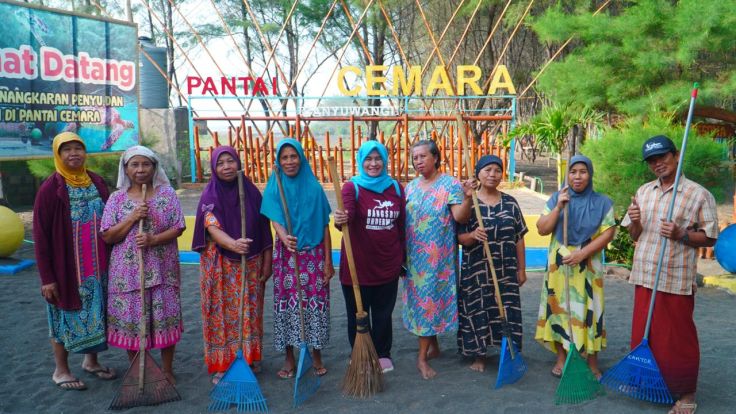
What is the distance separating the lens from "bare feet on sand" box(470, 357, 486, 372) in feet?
12.2

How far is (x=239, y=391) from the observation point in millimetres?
3217

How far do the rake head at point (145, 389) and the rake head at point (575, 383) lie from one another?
219 centimetres

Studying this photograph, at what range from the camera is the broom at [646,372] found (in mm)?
3020

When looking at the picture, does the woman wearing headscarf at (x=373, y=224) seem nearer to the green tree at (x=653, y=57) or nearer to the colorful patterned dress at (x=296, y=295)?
the colorful patterned dress at (x=296, y=295)

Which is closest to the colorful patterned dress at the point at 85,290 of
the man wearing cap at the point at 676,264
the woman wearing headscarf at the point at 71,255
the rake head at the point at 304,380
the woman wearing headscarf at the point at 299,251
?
the woman wearing headscarf at the point at 71,255

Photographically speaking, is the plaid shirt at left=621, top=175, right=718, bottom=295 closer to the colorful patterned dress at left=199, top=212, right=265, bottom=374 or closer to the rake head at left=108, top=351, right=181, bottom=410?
the colorful patterned dress at left=199, top=212, right=265, bottom=374

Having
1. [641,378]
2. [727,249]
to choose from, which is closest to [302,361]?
[641,378]

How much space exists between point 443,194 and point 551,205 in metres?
0.67

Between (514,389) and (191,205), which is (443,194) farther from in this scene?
(191,205)

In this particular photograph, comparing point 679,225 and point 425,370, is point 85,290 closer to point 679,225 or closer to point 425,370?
point 425,370

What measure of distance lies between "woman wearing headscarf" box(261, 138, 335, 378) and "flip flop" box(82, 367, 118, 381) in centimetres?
108

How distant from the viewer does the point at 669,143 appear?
305 cm

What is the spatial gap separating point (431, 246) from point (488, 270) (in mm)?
401

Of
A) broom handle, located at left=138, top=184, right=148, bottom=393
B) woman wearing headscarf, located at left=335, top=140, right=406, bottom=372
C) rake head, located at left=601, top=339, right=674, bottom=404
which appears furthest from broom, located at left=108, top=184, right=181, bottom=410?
rake head, located at left=601, top=339, right=674, bottom=404
